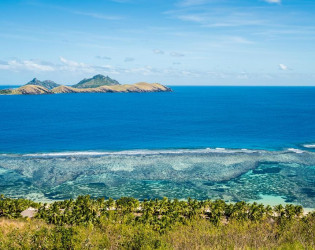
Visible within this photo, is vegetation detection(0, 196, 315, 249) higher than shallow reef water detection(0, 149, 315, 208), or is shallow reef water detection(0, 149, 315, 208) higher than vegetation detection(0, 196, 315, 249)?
vegetation detection(0, 196, 315, 249)

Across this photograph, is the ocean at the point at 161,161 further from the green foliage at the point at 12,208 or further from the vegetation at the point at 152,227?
the vegetation at the point at 152,227

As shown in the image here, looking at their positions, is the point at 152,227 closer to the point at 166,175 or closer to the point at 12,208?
the point at 12,208

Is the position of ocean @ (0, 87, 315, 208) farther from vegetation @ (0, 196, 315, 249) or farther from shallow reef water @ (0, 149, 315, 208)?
vegetation @ (0, 196, 315, 249)

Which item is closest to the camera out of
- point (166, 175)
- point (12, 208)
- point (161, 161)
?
point (12, 208)

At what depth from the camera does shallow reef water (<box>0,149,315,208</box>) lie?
47844 mm

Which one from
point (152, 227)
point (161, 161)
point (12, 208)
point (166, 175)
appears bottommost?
point (166, 175)

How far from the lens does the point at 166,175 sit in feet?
184

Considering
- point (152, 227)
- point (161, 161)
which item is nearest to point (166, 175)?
point (161, 161)

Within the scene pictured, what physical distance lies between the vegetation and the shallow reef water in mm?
11631

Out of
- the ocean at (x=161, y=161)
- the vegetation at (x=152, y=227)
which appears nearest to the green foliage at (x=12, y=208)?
the vegetation at (x=152, y=227)

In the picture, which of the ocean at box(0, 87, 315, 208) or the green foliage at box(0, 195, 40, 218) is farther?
the ocean at box(0, 87, 315, 208)

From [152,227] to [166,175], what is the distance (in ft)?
87.5

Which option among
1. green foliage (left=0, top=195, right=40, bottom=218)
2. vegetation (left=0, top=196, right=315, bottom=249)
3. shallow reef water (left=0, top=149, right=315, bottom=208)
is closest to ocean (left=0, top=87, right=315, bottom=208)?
shallow reef water (left=0, top=149, right=315, bottom=208)

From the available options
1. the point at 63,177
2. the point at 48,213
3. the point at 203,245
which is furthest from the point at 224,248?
the point at 63,177
